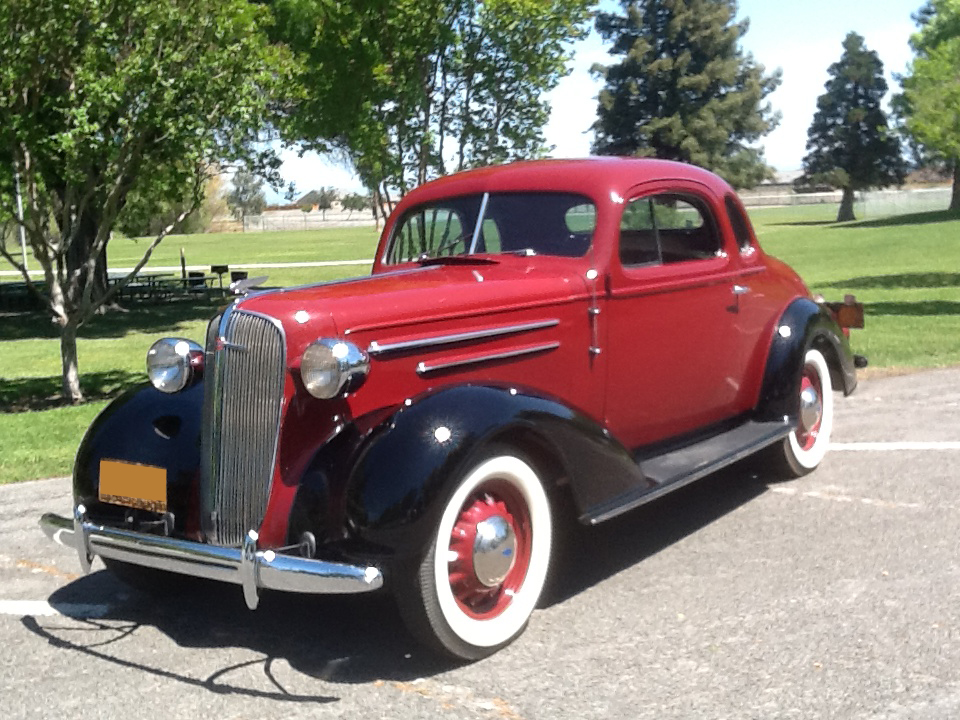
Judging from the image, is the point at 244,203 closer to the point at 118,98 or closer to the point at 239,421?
the point at 118,98

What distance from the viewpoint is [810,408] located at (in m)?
6.35

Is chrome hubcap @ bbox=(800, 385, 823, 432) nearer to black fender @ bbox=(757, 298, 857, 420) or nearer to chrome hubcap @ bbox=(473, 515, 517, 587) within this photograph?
black fender @ bbox=(757, 298, 857, 420)

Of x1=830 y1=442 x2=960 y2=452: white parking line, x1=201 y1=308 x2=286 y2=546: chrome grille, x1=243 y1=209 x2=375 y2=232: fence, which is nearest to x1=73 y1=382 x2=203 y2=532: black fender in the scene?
x1=201 y1=308 x2=286 y2=546: chrome grille

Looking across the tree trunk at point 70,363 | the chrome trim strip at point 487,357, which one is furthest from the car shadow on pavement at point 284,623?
the tree trunk at point 70,363

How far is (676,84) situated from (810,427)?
58.2m

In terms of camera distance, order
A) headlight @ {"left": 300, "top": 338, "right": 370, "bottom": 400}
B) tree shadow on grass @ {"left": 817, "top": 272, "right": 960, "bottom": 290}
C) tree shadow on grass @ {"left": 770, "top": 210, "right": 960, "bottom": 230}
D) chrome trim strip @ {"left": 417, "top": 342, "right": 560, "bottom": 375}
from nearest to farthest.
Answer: headlight @ {"left": 300, "top": 338, "right": 370, "bottom": 400}, chrome trim strip @ {"left": 417, "top": 342, "right": 560, "bottom": 375}, tree shadow on grass @ {"left": 817, "top": 272, "right": 960, "bottom": 290}, tree shadow on grass @ {"left": 770, "top": 210, "right": 960, "bottom": 230}

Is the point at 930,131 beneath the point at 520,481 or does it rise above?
above

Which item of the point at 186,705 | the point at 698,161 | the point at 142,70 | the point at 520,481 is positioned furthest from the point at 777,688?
the point at 698,161

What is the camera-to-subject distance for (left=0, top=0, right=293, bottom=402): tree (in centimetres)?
933

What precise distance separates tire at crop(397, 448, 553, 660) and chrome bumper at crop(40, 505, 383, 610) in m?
0.24

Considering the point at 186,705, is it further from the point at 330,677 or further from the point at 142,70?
the point at 142,70

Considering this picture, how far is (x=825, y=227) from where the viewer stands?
5350 centimetres

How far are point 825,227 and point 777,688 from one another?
53.1 m

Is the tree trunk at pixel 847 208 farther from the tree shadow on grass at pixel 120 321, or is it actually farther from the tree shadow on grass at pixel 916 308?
the tree shadow on grass at pixel 120 321
